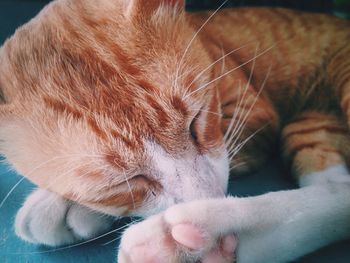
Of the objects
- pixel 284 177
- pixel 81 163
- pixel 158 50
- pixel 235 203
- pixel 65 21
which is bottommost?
pixel 284 177

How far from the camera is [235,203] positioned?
2.94ft

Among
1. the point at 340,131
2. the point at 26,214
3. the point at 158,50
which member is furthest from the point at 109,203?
the point at 340,131

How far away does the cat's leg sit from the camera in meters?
0.79

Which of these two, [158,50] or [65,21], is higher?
[65,21]

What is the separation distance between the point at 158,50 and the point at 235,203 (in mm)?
353

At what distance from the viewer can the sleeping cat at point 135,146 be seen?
33.9 inches

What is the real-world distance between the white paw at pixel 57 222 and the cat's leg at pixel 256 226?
0.67ft

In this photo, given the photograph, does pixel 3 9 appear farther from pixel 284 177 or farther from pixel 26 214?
pixel 284 177

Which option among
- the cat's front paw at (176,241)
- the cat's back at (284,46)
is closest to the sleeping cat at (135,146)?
the cat's front paw at (176,241)

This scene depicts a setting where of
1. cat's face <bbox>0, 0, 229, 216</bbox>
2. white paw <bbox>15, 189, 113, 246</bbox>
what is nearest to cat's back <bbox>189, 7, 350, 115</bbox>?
cat's face <bbox>0, 0, 229, 216</bbox>

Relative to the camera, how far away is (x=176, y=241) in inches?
31.2

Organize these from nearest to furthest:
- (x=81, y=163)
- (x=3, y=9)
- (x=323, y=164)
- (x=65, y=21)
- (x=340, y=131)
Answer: (x=81, y=163), (x=65, y=21), (x=323, y=164), (x=340, y=131), (x=3, y=9)

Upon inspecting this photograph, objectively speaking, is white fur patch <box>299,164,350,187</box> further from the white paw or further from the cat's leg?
the white paw

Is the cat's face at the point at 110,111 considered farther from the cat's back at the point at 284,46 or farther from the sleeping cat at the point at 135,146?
the cat's back at the point at 284,46
